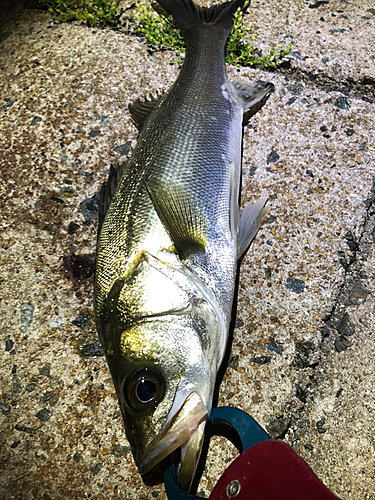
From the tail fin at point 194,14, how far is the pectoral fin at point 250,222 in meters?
1.35

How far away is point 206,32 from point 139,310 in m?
2.05

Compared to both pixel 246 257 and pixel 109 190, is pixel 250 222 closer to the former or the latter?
pixel 246 257

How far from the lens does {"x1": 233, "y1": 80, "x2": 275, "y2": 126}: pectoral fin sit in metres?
2.56

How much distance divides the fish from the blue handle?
4cm

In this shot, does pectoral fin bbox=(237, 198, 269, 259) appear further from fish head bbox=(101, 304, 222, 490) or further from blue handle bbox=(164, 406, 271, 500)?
blue handle bbox=(164, 406, 271, 500)

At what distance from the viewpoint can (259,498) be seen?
1.26 meters

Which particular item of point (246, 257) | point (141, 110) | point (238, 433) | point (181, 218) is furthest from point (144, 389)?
point (141, 110)

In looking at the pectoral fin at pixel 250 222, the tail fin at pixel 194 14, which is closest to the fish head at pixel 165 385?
the pectoral fin at pixel 250 222

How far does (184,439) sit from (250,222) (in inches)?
47.8

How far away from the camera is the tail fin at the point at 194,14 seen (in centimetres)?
277

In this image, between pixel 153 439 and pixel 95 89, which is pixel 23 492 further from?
pixel 95 89

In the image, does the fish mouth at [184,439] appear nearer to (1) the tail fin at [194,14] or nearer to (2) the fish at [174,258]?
(2) the fish at [174,258]

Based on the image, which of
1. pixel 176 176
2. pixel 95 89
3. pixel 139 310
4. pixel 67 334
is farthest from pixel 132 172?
pixel 95 89

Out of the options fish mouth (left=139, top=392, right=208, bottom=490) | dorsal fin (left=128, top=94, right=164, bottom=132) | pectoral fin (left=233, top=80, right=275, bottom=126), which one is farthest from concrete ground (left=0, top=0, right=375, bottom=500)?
fish mouth (left=139, top=392, right=208, bottom=490)
